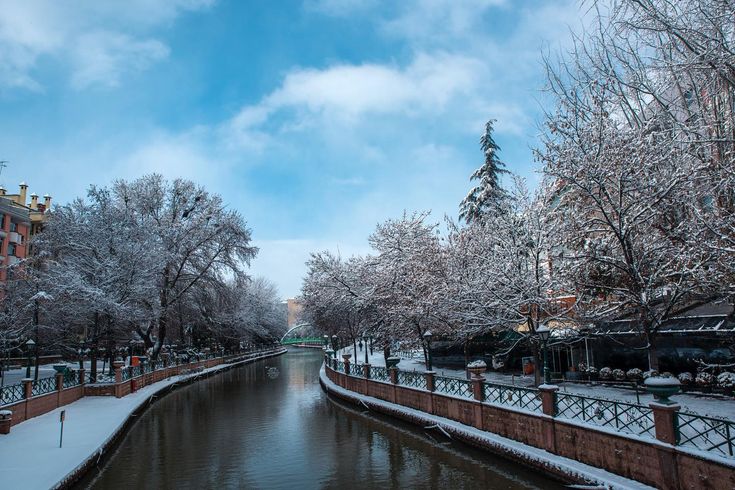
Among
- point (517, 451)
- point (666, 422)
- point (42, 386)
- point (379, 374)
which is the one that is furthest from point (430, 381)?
point (42, 386)

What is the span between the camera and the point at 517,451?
529 inches

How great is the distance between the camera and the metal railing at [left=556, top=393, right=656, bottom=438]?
35.3 feet

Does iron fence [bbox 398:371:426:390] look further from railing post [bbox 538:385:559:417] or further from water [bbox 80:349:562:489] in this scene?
railing post [bbox 538:385:559:417]

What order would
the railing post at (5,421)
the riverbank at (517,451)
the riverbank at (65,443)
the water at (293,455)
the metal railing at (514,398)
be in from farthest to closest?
the railing post at (5,421), the metal railing at (514,398), the water at (293,455), the riverbank at (65,443), the riverbank at (517,451)

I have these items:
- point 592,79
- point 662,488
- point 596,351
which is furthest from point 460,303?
point 662,488

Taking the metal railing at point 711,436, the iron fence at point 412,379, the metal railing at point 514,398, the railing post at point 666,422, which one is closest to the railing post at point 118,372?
the iron fence at point 412,379

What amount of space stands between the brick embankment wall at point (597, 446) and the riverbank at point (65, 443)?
1048cm

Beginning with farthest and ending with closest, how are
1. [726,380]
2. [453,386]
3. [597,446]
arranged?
[453,386] < [726,380] < [597,446]

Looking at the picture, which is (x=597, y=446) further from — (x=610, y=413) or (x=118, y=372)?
(x=118, y=372)

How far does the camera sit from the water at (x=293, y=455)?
12859mm

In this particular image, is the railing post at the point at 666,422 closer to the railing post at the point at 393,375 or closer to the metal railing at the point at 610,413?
→ the metal railing at the point at 610,413

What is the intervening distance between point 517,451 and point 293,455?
635cm

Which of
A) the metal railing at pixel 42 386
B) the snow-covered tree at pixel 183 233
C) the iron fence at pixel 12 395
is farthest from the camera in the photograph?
the snow-covered tree at pixel 183 233

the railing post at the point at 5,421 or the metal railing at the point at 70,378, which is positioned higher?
the metal railing at the point at 70,378
